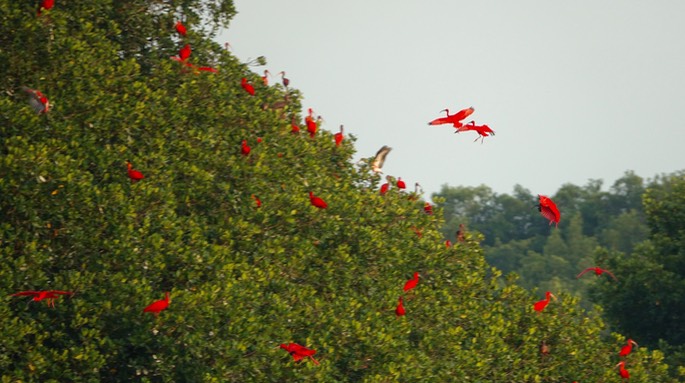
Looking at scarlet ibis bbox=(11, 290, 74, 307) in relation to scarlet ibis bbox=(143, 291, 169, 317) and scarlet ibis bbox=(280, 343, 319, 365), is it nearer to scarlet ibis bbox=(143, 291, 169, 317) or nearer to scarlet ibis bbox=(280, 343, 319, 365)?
scarlet ibis bbox=(143, 291, 169, 317)

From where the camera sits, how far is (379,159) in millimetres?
20016

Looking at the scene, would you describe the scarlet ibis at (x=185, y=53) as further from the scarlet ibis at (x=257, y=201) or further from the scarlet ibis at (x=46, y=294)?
the scarlet ibis at (x=46, y=294)

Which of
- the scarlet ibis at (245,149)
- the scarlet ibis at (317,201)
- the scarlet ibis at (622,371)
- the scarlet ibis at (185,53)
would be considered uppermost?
the scarlet ibis at (185,53)

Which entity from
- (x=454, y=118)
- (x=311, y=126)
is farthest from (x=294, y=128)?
(x=454, y=118)

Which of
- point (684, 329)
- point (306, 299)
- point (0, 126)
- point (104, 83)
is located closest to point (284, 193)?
point (306, 299)

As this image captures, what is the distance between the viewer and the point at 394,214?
60.4 ft

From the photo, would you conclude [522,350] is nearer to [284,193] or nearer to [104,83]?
[284,193]

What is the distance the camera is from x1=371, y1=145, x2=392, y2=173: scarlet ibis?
65.0 feet

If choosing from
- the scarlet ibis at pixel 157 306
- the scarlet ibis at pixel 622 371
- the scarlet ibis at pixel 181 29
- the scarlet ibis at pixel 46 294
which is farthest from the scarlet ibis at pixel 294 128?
the scarlet ibis at pixel 622 371

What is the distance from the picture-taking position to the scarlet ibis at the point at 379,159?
1981 centimetres

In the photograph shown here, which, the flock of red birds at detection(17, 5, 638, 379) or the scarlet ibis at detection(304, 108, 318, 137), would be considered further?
the scarlet ibis at detection(304, 108, 318, 137)

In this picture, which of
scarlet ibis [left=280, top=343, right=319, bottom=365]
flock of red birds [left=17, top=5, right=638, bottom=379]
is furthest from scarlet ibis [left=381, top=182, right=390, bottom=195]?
scarlet ibis [left=280, top=343, right=319, bottom=365]

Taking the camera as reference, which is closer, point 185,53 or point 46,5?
point 46,5

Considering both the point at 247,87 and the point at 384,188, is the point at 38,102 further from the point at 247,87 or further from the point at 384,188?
the point at 384,188
